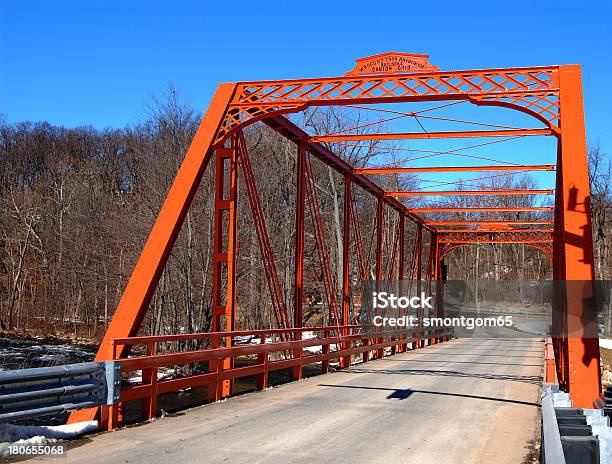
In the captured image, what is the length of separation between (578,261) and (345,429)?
4.40m

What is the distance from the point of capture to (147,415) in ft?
29.9

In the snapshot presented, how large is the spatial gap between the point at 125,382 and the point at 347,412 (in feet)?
39.0

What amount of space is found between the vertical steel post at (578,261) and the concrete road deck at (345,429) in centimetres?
94

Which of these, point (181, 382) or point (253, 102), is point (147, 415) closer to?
point (181, 382)

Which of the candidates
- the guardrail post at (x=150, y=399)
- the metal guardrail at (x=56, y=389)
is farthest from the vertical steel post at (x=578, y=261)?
the metal guardrail at (x=56, y=389)

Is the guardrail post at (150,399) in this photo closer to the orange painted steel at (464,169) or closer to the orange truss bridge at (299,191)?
the orange truss bridge at (299,191)

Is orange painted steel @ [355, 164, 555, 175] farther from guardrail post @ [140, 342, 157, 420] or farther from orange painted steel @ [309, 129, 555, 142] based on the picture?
guardrail post @ [140, 342, 157, 420]

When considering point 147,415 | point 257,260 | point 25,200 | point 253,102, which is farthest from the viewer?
point 25,200

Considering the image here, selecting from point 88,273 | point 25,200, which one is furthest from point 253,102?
point 25,200

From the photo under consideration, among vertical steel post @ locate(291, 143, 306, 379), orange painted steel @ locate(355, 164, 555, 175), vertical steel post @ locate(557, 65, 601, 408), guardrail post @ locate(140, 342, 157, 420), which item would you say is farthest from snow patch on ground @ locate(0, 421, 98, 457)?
orange painted steel @ locate(355, 164, 555, 175)

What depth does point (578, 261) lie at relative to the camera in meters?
10.3

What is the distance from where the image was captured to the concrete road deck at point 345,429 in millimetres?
6965

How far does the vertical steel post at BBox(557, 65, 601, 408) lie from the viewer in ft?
31.8

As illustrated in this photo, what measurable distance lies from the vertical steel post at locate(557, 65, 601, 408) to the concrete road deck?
94cm
